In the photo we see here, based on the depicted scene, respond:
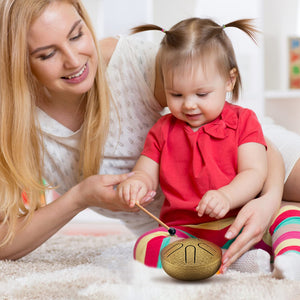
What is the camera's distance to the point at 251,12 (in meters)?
2.54

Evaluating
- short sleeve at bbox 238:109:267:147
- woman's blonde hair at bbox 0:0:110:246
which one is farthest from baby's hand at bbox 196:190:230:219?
woman's blonde hair at bbox 0:0:110:246

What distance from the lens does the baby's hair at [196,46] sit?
49.0 inches

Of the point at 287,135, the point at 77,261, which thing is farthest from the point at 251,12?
the point at 77,261

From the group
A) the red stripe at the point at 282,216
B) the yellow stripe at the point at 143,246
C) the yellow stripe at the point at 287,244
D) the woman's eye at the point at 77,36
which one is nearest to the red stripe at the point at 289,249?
the yellow stripe at the point at 287,244

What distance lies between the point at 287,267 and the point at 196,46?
578mm

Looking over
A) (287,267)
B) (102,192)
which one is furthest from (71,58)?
(287,267)

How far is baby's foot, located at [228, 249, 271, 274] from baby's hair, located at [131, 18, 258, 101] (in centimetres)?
46

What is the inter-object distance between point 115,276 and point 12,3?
2.41 ft

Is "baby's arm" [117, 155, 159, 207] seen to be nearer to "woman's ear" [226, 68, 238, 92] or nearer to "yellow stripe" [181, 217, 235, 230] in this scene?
"yellow stripe" [181, 217, 235, 230]

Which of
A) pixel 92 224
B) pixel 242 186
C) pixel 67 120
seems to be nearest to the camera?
pixel 242 186

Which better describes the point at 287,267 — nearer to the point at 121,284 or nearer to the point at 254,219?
the point at 254,219

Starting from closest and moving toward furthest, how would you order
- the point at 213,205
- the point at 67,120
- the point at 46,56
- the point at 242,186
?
the point at 213,205, the point at 242,186, the point at 46,56, the point at 67,120

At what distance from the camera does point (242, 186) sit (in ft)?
3.87

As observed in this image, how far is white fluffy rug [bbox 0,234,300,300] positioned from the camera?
0.90m
